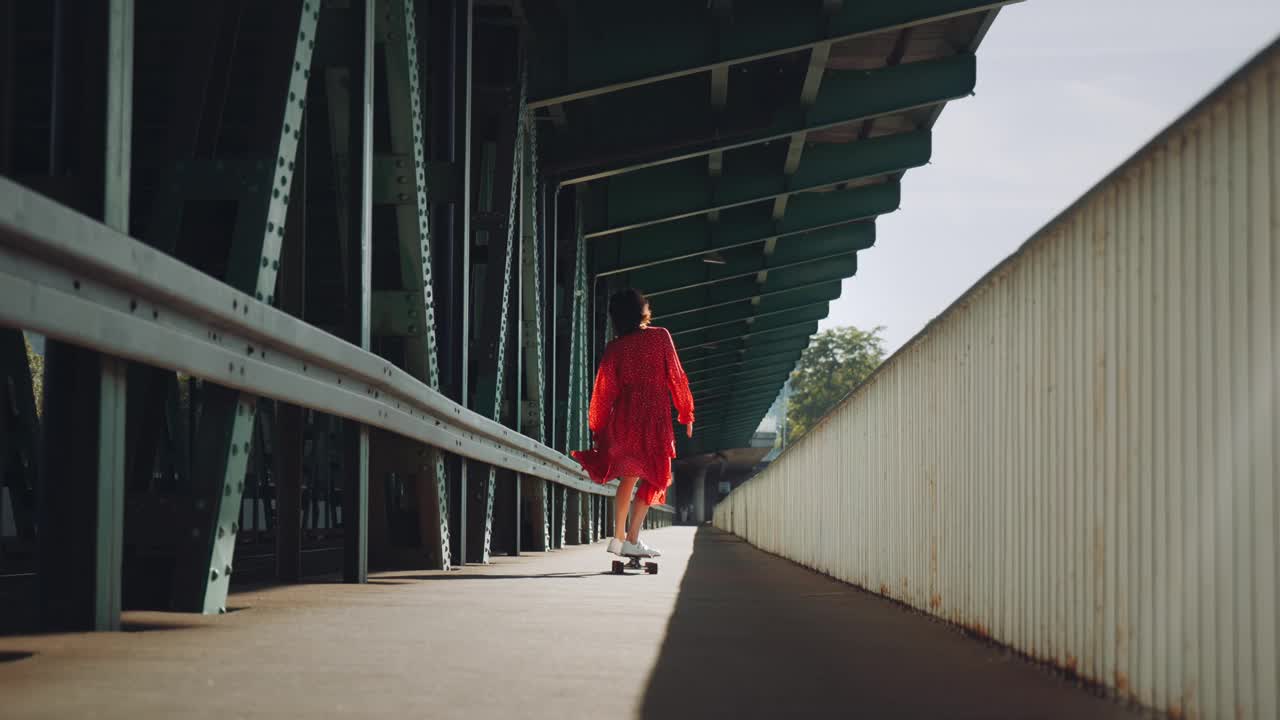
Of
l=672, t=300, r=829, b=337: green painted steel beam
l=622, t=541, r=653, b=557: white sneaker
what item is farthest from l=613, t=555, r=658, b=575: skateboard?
l=672, t=300, r=829, b=337: green painted steel beam

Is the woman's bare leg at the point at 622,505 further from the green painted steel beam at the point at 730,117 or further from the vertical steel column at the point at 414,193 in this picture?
the green painted steel beam at the point at 730,117

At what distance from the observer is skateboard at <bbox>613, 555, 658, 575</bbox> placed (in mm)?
8672

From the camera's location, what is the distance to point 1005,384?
14.2 ft

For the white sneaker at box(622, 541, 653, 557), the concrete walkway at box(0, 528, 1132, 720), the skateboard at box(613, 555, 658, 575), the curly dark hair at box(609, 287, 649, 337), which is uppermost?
the curly dark hair at box(609, 287, 649, 337)

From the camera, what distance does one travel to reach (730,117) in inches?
668

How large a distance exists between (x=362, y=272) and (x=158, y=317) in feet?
8.84

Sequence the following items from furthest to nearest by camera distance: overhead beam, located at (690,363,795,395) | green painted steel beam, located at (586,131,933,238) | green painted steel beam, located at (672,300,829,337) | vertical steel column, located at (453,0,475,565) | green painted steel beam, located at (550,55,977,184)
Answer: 1. overhead beam, located at (690,363,795,395)
2. green painted steel beam, located at (672,300,829,337)
3. green painted steel beam, located at (586,131,933,238)
4. green painted steel beam, located at (550,55,977,184)
5. vertical steel column, located at (453,0,475,565)

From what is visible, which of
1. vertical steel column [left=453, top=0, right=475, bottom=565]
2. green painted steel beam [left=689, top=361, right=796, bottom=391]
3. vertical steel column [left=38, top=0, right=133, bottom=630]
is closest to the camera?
vertical steel column [left=38, top=0, right=133, bottom=630]

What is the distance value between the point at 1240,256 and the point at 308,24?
3.54m

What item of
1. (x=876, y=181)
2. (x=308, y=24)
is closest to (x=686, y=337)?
(x=876, y=181)

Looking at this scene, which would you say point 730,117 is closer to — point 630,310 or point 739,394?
point 630,310

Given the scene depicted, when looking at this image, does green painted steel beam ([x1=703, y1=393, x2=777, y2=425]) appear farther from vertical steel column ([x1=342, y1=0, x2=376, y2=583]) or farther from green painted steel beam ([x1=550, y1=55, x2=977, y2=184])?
vertical steel column ([x1=342, y1=0, x2=376, y2=583])

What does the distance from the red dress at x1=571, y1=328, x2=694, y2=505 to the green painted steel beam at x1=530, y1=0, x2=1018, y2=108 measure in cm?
426

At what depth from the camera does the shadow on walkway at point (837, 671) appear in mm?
2914
